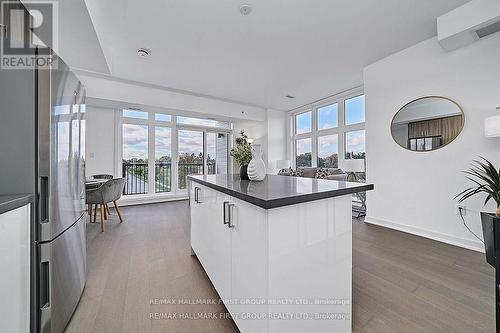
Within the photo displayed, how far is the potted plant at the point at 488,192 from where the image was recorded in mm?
1092

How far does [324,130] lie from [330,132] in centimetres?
23

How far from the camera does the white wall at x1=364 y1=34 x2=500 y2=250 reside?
2.35m

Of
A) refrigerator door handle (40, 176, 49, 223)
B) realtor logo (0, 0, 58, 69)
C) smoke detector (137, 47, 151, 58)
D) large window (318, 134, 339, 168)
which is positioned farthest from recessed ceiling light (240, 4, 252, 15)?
large window (318, 134, 339, 168)

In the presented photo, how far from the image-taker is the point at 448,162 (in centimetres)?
261

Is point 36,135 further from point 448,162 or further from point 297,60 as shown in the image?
point 448,162

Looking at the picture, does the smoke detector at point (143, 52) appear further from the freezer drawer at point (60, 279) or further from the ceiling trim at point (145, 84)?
the freezer drawer at point (60, 279)

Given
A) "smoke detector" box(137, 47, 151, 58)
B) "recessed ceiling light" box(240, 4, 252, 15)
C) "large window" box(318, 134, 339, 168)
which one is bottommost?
"large window" box(318, 134, 339, 168)

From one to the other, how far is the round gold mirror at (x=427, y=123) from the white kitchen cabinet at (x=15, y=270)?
4078mm

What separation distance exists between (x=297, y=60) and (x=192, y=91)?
258 cm

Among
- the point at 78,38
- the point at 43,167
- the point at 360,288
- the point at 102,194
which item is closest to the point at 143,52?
the point at 78,38

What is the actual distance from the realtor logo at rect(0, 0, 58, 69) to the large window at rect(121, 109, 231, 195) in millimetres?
3042

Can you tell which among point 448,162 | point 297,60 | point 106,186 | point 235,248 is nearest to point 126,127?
point 106,186

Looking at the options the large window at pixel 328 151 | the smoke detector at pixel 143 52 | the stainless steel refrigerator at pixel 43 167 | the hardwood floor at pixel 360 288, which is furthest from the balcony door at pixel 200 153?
the stainless steel refrigerator at pixel 43 167

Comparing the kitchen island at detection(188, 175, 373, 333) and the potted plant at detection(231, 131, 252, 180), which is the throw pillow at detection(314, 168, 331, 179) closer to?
the potted plant at detection(231, 131, 252, 180)
